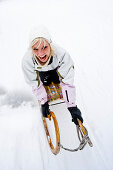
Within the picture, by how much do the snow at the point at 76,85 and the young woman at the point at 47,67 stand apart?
0.23m

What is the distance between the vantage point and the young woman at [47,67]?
0.90 meters

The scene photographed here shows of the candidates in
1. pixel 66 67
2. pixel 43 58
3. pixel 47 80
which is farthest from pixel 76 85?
pixel 43 58

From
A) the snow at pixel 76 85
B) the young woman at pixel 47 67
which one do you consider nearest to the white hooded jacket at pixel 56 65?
the young woman at pixel 47 67

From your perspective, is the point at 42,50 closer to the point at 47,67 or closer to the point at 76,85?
the point at 47,67

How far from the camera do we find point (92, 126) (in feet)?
4.08

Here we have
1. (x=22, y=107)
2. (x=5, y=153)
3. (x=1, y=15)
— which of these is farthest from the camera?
(x=1, y=15)

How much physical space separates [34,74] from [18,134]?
507 millimetres

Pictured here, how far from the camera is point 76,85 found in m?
1.58

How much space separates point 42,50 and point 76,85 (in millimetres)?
763

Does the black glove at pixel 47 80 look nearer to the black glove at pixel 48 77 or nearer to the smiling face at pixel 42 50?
the black glove at pixel 48 77

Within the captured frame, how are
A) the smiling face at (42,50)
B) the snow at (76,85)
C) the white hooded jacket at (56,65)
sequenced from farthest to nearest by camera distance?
the snow at (76,85), the white hooded jacket at (56,65), the smiling face at (42,50)

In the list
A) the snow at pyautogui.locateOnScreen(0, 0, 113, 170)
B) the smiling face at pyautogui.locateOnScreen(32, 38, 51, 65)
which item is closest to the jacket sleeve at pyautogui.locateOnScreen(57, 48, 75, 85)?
the smiling face at pyautogui.locateOnScreen(32, 38, 51, 65)

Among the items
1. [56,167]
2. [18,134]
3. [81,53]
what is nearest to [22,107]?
[18,134]

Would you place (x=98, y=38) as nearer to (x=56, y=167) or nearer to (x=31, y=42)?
(x=31, y=42)
